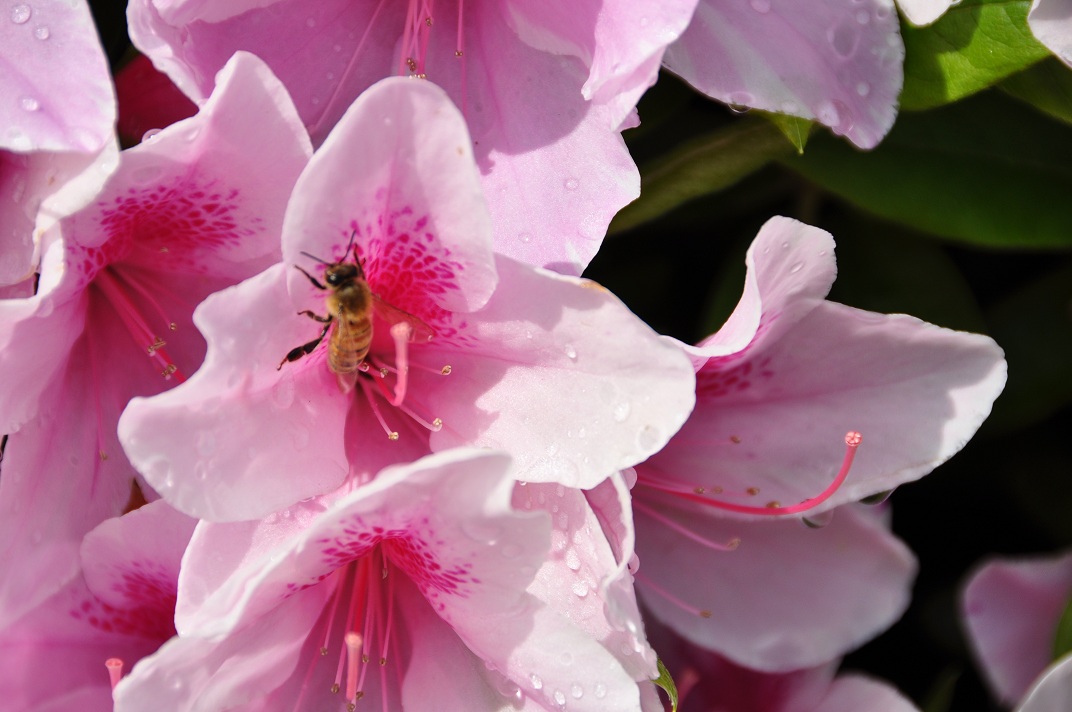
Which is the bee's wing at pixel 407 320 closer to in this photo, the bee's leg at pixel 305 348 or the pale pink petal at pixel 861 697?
the bee's leg at pixel 305 348

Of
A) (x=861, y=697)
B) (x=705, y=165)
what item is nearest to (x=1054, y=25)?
(x=705, y=165)

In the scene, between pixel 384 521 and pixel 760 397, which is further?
pixel 760 397

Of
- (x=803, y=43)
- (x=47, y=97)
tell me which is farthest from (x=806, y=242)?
(x=47, y=97)

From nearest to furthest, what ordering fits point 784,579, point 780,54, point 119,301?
point 780,54, point 119,301, point 784,579

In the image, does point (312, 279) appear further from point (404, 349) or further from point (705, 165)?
point (705, 165)

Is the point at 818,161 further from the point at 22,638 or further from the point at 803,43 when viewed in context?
the point at 22,638

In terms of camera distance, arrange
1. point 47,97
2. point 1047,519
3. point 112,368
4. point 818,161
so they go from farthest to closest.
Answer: point 1047,519 < point 818,161 < point 112,368 < point 47,97
